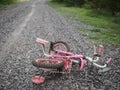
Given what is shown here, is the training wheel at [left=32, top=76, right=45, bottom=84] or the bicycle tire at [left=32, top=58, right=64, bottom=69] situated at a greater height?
the bicycle tire at [left=32, top=58, right=64, bottom=69]

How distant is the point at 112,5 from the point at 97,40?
1313cm

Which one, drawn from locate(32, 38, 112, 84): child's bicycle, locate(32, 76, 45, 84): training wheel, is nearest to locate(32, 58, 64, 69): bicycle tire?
locate(32, 38, 112, 84): child's bicycle

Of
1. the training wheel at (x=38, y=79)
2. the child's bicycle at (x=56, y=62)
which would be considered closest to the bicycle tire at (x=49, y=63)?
the child's bicycle at (x=56, y=62)

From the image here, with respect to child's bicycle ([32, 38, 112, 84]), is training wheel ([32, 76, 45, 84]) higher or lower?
lower

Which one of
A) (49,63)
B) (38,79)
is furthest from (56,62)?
(38,79)

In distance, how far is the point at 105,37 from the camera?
13383 mm

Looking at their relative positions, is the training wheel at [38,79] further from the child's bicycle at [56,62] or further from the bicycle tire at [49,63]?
the bicycle tire at [49,63]

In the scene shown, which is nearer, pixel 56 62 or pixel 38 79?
pixel 38 79

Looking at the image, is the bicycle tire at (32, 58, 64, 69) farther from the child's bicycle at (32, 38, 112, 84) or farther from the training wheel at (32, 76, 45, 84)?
the training wheel at (32, 76, 45, 84)

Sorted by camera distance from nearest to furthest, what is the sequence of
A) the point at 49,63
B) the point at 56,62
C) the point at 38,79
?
the point at 49,63
the point at 38,79
the point at 56,62

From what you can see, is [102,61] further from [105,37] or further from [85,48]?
[105,37]

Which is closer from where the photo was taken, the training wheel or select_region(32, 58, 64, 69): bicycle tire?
select_region(32, 58, 64, 69): bicycle tire

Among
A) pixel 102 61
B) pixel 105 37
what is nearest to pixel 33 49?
pixel 102 61

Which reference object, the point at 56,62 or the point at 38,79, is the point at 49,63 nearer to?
the point at 56,62
